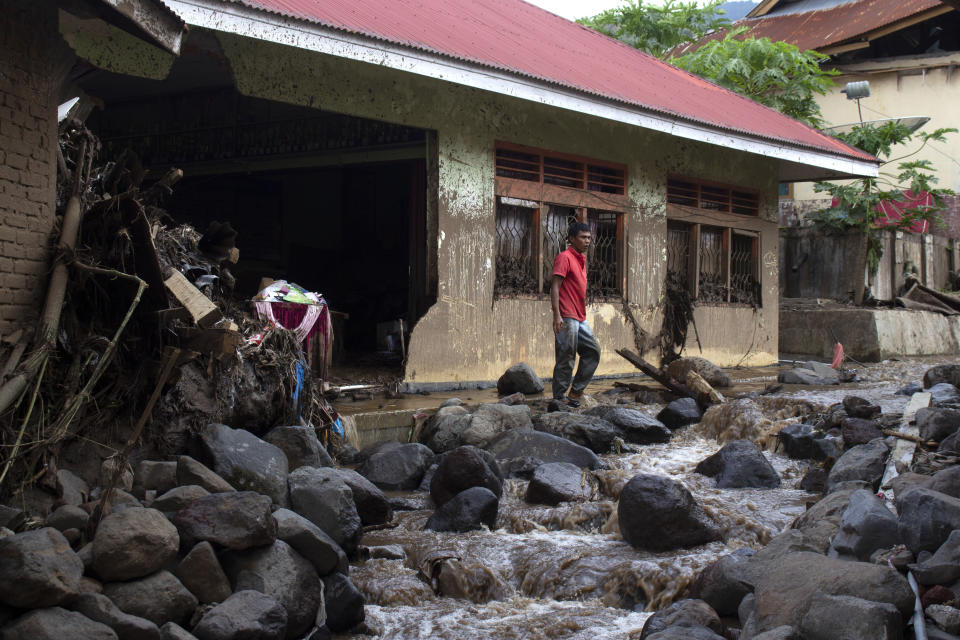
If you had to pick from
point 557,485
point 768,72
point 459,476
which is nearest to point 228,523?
point 459,476

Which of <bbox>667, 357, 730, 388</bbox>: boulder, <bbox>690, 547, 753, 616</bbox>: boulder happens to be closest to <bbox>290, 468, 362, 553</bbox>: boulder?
<bbox>690, 547, 753, 616</bbox>: boulder

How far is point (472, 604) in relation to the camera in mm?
4289

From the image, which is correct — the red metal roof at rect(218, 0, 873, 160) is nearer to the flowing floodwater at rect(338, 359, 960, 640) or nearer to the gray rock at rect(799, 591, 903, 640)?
the flowing floodwater at rect(338, 359, 960, 640)

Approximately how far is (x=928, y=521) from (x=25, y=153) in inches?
192

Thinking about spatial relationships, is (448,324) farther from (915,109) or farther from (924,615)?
(915,109)

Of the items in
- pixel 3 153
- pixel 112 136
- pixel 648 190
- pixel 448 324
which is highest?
pixel 112 136

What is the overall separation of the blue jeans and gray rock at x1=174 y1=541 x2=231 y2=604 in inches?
200

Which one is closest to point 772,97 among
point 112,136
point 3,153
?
point 112,136

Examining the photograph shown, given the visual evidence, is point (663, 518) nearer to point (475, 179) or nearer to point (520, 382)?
point (520, 382)

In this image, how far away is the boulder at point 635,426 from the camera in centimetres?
763

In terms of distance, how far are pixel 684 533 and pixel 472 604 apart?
1.35 m

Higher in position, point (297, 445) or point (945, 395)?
point (945, 395)

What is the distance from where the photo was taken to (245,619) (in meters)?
3.52

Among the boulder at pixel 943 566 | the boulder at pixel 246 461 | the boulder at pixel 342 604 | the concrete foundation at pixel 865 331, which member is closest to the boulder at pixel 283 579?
the boulder at pixel 342 604
